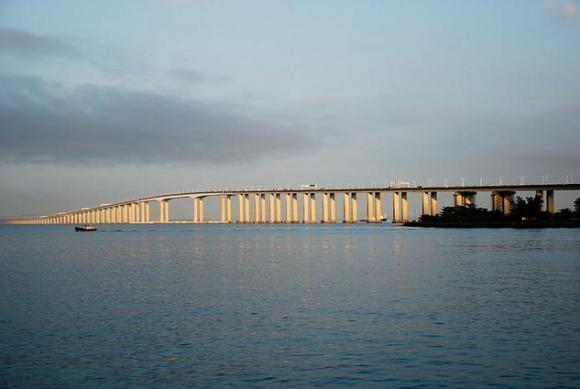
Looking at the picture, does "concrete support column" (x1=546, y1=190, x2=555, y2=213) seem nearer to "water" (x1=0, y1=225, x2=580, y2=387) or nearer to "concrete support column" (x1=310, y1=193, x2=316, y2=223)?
"concrete support column" (x1=310, y1=193, x2=316, y2=223)

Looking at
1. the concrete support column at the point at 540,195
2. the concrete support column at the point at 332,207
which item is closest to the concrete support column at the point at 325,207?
the concrete support column at the point at 332,207

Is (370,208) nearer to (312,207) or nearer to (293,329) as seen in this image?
(312,207)

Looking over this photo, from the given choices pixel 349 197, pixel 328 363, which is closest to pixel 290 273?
pixel 328 363

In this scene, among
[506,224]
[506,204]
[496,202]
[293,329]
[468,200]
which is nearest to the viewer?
[293,329]

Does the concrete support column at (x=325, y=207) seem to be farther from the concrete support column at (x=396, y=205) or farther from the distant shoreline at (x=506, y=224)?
the distant shoreline at (x=506, y=224)

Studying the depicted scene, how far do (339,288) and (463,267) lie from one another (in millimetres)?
13568

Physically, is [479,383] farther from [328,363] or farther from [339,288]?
[339,288]

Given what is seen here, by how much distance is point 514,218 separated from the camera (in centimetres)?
13600

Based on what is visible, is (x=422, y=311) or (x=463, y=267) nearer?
(x=422, y=311)

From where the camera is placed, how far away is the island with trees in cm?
12412

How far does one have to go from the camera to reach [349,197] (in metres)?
185

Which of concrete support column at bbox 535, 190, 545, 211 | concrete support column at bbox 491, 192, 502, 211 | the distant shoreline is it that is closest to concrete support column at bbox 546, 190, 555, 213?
concrete support column at bbox 535, 190, 545, 211

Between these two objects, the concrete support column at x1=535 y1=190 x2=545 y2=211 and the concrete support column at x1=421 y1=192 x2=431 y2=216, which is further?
the concrete support column at x1=421 y1=192 x2=431 y2=216

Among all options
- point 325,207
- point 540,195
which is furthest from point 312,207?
point 540,195
